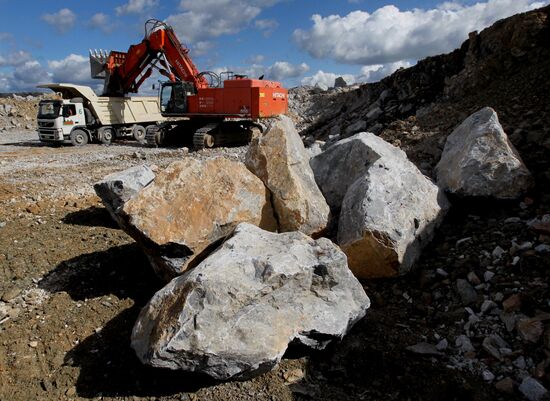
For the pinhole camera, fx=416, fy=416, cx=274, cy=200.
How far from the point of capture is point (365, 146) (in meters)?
4.96

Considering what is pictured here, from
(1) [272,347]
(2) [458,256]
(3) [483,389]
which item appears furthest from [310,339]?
(2) [458,256]

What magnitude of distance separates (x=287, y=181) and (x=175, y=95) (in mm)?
10756

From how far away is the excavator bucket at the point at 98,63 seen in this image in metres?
15.6

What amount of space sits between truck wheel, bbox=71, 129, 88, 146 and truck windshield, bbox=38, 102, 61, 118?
82 centimetres

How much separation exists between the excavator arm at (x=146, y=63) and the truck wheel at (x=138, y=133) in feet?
4.44

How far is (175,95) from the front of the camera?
45.7 ft

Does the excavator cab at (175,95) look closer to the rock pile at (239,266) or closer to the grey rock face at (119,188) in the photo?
the grey rock face at (119,188)

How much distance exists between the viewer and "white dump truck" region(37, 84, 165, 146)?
47.2ft

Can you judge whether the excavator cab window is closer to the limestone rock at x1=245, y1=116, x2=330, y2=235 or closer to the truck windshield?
the truck windshield

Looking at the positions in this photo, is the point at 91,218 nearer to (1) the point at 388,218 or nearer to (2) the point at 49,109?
(1) the point at 388,218

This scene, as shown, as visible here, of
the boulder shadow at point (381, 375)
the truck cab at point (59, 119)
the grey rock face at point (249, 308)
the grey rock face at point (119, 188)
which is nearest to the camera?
the grey rock face at point (249, 308)

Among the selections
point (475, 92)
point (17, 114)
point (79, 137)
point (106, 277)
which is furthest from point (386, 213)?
point (17, 114)

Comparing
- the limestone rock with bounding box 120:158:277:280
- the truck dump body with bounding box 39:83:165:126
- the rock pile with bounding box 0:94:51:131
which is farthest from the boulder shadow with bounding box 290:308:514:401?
the rock pile with bounding box 0:94:51:131

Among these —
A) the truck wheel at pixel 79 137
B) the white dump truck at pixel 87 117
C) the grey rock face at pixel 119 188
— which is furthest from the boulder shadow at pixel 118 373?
the white dump truck at pixel 87 117
